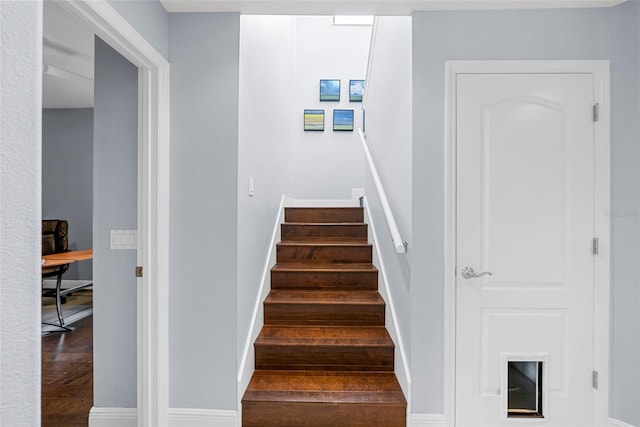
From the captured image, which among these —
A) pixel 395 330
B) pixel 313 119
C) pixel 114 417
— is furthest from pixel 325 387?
pixel 313 119

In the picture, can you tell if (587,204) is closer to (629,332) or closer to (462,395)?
(629,332)

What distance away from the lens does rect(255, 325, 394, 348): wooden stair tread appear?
2.42 m

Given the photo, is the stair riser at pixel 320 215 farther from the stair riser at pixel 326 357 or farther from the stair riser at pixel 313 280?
the stair riser at pixel 326 357

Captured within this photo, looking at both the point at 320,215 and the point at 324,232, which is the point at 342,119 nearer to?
the point at 320,215

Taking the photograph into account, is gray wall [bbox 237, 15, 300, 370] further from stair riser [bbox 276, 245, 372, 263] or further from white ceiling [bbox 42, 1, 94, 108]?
white ceiling [bbox 42, 1, 94, 108]

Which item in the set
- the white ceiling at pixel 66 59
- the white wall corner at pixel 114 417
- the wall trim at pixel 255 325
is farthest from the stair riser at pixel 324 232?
the white ceiling at pixel 66 59

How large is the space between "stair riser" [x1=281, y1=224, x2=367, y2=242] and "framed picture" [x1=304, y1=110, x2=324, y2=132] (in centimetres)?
183

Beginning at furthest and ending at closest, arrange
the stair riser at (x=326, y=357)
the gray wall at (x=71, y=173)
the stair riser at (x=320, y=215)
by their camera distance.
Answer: the gray wall at (x=71, y=173) < the stair riser at (x=320, y=215) < the stair riser at (x=326, y=357)

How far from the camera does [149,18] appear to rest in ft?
6.27

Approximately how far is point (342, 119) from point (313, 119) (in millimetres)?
389

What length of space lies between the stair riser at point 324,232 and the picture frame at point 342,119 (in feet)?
6.09

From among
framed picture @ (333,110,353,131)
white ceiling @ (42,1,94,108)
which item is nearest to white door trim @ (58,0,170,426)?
white ceiling @ (42,1,94,108)

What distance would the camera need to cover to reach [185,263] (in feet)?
7.06

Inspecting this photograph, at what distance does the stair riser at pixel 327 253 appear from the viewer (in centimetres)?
336
